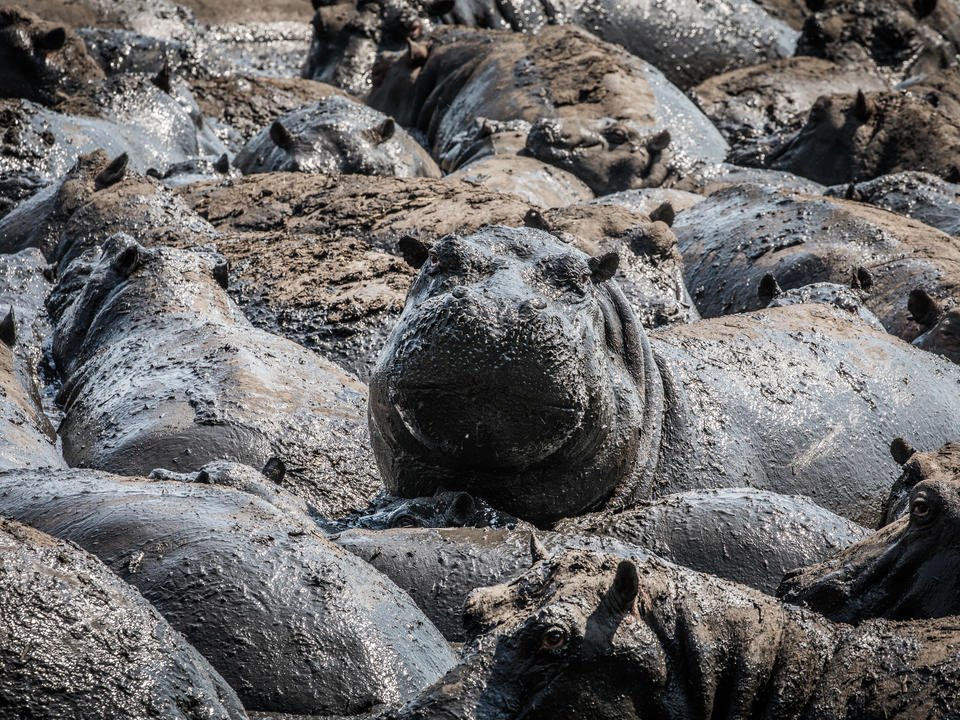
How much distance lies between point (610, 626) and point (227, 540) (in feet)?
3.92

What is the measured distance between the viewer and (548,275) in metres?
5.12

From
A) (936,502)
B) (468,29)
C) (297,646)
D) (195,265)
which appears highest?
(936,502)

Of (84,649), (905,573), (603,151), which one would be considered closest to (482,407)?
(905,573)

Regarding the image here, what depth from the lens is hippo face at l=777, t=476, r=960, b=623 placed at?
4.16m

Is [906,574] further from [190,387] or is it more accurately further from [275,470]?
[190,387]

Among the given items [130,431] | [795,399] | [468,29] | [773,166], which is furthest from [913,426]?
[468,29]

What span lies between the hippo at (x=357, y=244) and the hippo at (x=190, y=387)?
0.83 ft

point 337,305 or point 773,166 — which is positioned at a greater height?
point 337,305

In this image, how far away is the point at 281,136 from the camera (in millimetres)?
9875

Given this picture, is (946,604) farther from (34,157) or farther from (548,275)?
(34,157)

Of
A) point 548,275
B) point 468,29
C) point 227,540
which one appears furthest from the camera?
point 468,29

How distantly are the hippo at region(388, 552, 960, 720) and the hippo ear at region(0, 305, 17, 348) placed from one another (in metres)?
3.92

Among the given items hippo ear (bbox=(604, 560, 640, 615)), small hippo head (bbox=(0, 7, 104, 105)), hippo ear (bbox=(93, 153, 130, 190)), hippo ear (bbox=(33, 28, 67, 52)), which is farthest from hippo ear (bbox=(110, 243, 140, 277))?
hippo ear (bbox=(33, 28, 67, 52))

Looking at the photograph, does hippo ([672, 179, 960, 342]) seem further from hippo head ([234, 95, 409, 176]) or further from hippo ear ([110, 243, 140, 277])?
hippo ear ([110, 243, 140, 277])
